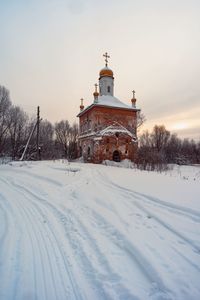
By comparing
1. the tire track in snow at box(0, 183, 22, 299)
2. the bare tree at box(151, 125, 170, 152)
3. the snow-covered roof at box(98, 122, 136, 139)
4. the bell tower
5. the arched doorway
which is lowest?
the tire track in snow at box(0, 183, 22, 299)

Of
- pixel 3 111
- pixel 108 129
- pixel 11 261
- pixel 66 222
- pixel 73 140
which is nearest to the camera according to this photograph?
pixel 11 261

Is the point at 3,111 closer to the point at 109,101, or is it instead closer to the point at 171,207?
the point at 109,101

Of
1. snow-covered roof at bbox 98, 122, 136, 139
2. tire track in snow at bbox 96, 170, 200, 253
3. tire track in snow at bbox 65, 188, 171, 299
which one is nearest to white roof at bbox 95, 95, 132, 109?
snow-covered roof at bbox 98, 122, 136, 139

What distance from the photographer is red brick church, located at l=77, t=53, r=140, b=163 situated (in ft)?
78.3

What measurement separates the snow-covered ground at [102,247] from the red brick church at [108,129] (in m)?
17.3

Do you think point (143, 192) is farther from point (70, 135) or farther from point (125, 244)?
point (70, 135)

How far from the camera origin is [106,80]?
2838 cm

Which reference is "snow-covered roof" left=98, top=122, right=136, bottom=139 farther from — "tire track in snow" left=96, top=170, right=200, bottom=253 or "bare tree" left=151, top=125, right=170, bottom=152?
"bare tree" left=151, top=125, right=170, bottom=152

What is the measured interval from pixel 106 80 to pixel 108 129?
824cm

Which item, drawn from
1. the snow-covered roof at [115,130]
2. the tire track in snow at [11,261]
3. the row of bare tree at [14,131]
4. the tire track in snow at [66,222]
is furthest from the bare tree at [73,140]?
the tire track in snow at [11,261]

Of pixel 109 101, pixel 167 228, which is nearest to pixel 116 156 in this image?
pixel 109 101

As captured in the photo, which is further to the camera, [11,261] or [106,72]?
[106,72]

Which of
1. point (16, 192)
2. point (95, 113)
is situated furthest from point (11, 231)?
point (95, 113)

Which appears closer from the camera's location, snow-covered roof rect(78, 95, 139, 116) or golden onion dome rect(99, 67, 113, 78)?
snow-covered roof rect(78, 95, 139, 116)
